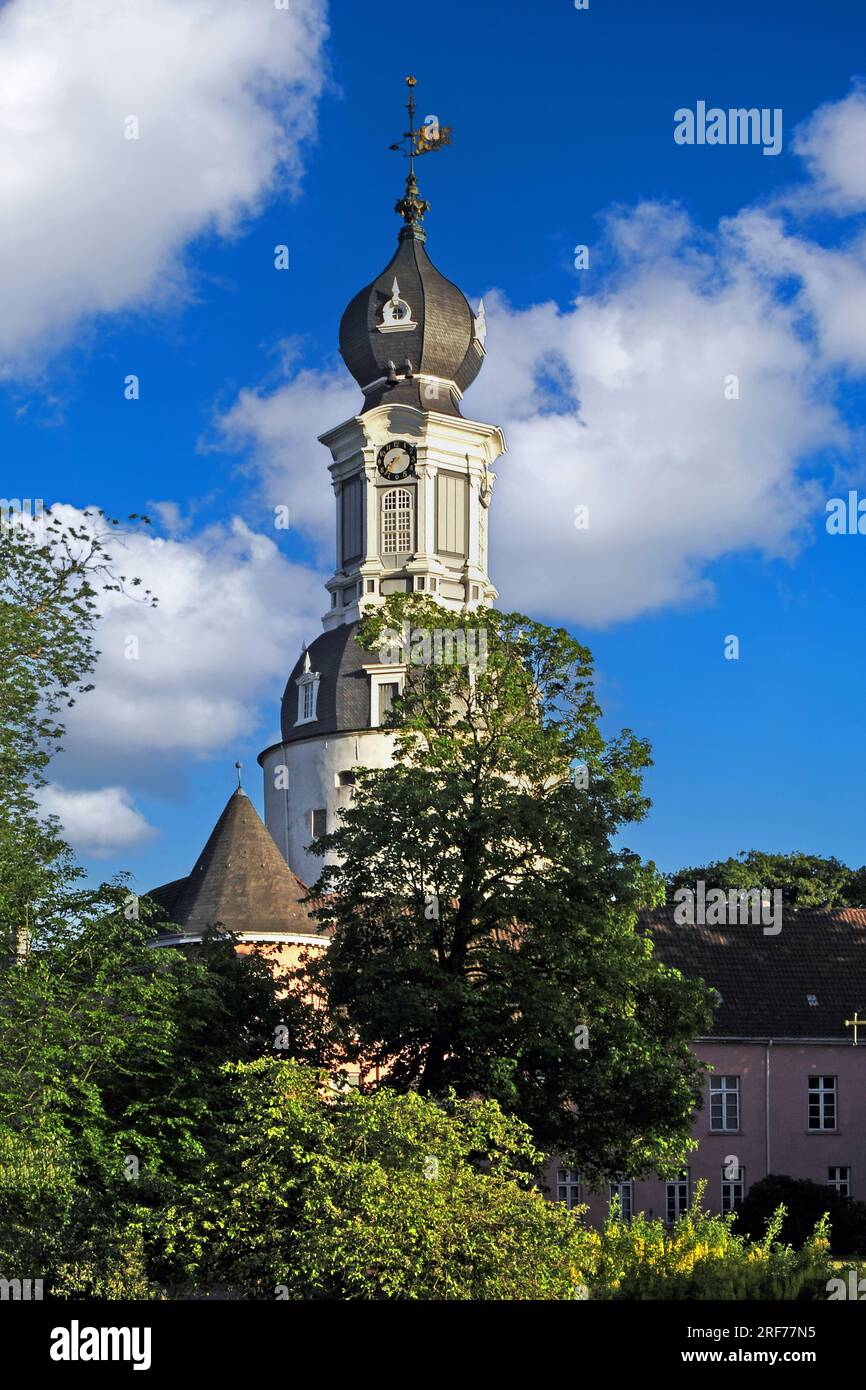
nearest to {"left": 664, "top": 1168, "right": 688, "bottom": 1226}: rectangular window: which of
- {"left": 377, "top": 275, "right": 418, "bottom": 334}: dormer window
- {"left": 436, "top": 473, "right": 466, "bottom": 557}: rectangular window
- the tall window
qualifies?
{"left": 436, "top": 473, "right": 466, "bottom": 557}: rectangular window

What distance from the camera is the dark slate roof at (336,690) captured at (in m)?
61.9

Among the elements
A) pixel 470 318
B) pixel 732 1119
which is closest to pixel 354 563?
pixel 470 318

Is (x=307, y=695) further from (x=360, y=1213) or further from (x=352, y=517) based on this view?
(x=360, y=1213)

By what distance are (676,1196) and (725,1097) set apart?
2909 millimetres

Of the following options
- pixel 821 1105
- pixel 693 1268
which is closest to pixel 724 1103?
pixel 821 1105

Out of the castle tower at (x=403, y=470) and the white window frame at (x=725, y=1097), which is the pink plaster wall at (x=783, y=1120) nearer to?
the white window frame at (x=725, y=1097)

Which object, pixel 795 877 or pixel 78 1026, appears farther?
pixel 795 877

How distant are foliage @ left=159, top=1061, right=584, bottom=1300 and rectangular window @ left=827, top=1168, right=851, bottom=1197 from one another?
2743 centimetres

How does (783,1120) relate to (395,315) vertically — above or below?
below

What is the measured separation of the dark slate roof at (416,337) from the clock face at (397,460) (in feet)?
5.94

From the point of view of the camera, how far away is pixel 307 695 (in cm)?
6344

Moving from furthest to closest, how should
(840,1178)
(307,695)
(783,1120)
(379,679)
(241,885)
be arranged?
1. (307,695)
2. (379,679)
3. (840,1178)
4. (783,1120)
5. (241,885)

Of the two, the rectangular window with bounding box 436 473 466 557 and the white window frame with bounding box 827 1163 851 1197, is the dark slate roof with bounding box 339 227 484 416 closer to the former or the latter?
the rectangular window with bounding box 436 473 466 557

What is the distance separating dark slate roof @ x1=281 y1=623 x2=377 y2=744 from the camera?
2436 inches
